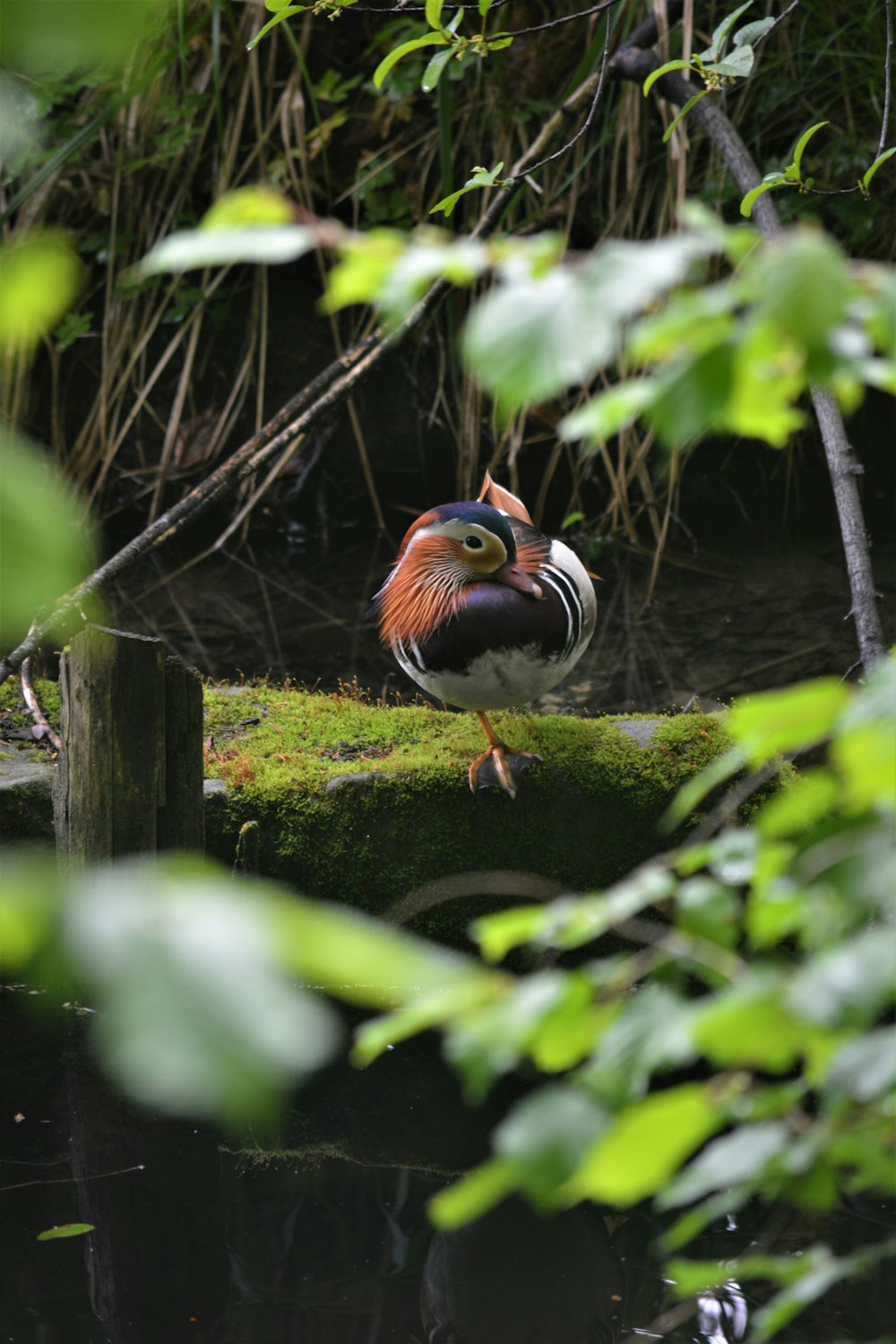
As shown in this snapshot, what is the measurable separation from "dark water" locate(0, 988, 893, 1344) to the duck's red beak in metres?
0.90

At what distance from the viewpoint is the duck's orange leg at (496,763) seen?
2369 mm

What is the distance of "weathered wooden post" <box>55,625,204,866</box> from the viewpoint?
2111 millimetres

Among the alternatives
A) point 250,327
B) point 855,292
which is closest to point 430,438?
point 250,327

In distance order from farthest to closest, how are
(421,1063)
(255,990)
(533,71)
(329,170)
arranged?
(329,170)
(533,71)
(421,1063)
(255,990)

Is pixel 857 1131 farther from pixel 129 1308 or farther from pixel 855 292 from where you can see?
pixel 129 1308

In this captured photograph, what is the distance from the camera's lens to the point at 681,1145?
0.40m

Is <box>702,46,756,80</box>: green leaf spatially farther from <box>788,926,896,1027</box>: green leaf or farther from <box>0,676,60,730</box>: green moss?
<box>0,676,60,730</box>: green moss

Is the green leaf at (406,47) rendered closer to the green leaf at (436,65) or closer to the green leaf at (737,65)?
the green leaf at (436,65)

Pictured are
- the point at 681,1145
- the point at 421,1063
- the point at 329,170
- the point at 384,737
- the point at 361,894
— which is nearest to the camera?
the point at 681,1145

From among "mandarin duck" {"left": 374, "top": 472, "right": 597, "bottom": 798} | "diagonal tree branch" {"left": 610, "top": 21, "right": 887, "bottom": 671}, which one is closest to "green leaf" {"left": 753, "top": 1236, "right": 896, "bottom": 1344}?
"diagonal tree branch" {"left": 610, "top": 21, "right": 887, "bottom": 671}

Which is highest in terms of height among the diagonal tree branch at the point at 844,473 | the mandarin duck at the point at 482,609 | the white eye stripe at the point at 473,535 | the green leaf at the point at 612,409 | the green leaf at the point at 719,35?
the green leaf at the point at 719,35

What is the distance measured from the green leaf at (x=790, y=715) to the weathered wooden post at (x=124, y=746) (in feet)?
5.72

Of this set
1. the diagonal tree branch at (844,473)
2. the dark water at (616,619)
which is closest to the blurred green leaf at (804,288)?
the diagonal tree branch at (844,473)

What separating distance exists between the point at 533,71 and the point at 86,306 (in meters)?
1.91
